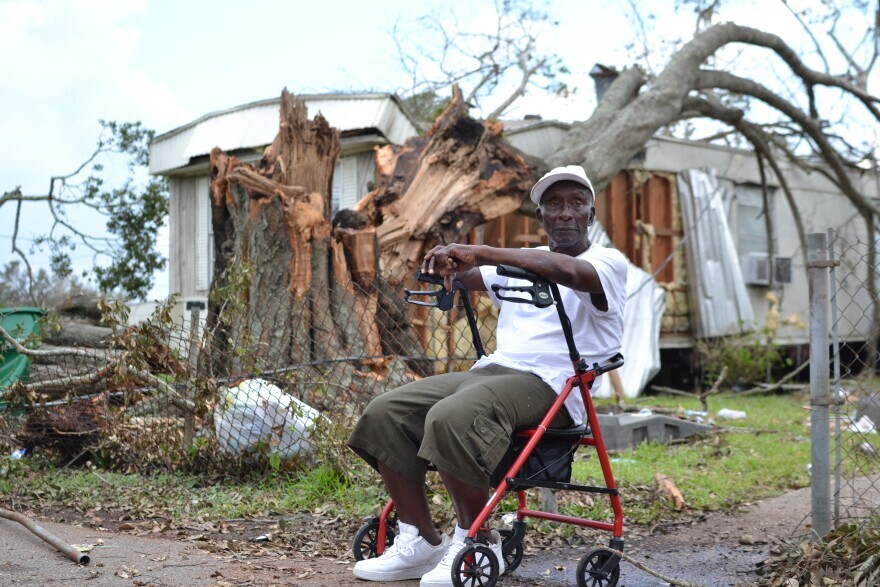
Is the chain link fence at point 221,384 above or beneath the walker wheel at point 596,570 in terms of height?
above

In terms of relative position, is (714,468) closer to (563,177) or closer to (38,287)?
(563,177)

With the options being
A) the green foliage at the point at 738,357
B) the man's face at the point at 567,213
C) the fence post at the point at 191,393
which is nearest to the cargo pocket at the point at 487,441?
the man's face at the point at 567,213

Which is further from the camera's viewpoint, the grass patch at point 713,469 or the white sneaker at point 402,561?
the grass patch at point 713,469

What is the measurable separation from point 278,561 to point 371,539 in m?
0.46

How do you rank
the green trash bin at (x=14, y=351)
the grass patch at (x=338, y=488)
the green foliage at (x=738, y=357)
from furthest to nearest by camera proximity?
1. the green foliage at (x=738, y=357)
2. the green trash bin at (x=14, y=351)
3. the grass patch at (x=338, y=488)

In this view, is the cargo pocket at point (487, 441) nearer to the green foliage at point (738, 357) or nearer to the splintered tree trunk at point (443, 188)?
the splintered tree trunk at point (443, 188)

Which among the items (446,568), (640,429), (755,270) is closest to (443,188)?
(640,429)

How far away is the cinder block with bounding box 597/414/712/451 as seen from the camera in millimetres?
7836

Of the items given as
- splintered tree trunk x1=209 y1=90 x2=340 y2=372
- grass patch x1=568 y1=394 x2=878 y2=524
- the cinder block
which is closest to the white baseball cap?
grass patch x1=568 y1=394 x2=878 y2=524

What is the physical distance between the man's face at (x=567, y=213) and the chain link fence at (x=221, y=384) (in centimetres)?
183

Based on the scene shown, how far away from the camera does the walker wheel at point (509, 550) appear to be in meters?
3.90

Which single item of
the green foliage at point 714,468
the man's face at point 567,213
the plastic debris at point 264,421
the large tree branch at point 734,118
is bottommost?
the green foliage at point 714,468

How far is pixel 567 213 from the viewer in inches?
154

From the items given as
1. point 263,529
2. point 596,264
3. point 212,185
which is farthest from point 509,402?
point 212,185
